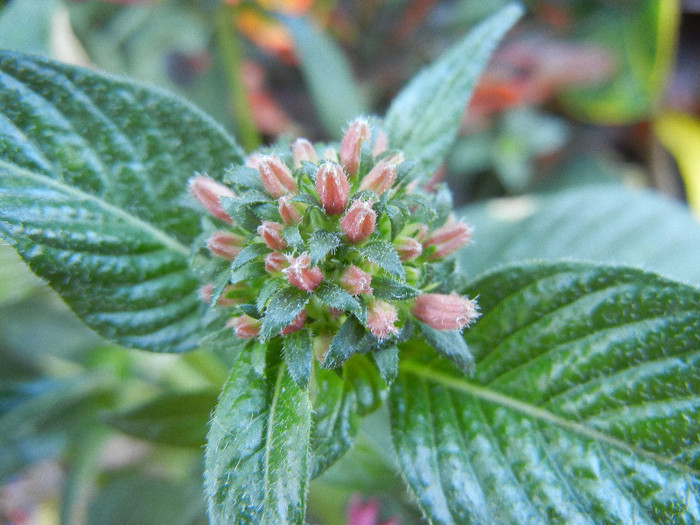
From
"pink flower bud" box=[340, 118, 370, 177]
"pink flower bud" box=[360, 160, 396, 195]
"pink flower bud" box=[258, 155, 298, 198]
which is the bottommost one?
"pink flower bud" box=[360, 160, 396, 195]

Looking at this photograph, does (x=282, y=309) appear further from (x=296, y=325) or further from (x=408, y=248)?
(x=408, y=248)

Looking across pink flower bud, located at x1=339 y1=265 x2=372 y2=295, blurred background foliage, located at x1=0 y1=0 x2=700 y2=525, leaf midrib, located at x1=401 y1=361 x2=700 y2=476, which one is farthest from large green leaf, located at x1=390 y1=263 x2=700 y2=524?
blurred background foliage, located at x1=0 y1=0 x2=700 y2=525

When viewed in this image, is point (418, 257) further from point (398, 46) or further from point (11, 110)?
point (398, 46)

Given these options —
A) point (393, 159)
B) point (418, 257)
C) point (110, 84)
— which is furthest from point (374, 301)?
point (110, 84)

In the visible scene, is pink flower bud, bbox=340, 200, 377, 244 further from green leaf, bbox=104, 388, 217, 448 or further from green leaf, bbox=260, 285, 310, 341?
green leaf, bbox=104, 388, 217, 448

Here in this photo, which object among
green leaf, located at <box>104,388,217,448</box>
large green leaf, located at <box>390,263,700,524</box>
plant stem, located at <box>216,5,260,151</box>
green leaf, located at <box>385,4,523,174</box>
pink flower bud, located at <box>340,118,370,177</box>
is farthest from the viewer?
plant stem, located at <box>216,5,260,151</box>

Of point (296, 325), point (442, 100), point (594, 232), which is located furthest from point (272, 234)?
point (594, 232)

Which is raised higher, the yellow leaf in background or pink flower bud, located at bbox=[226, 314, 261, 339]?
the yellow leaf in background

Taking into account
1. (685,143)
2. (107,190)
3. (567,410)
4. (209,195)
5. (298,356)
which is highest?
(685,143)
